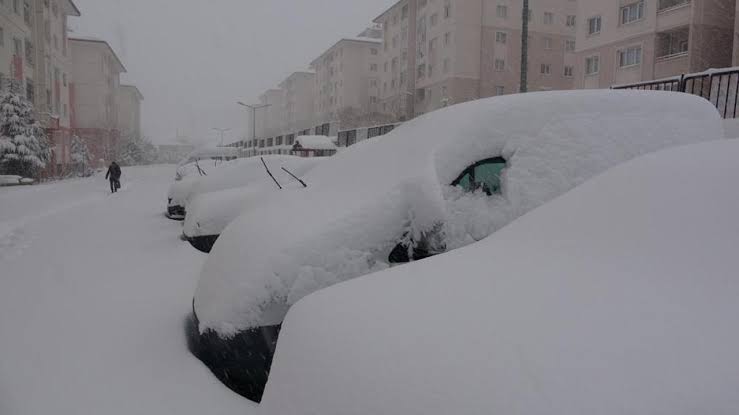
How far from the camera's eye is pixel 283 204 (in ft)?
14.1

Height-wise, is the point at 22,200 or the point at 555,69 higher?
the point at 555,69

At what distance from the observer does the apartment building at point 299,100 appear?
77750 mm

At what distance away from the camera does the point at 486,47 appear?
128 feet

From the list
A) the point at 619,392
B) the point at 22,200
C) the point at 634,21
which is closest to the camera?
the point at 619,392

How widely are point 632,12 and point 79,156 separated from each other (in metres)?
38.5

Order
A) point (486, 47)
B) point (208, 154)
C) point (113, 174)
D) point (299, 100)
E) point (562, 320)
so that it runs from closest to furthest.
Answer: point (562, 320)
point (113, 174)
point (208, 154)
point (486, 47)
point (299, 100)

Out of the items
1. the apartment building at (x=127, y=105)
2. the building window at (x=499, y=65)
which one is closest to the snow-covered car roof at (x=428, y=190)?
the building window at (x=499, y=65)

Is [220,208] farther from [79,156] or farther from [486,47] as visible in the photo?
[79,156]

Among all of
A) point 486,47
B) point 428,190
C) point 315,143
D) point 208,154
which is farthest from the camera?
point 486,47

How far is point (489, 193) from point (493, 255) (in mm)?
1520

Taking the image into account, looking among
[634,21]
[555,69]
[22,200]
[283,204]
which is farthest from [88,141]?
[283,204]

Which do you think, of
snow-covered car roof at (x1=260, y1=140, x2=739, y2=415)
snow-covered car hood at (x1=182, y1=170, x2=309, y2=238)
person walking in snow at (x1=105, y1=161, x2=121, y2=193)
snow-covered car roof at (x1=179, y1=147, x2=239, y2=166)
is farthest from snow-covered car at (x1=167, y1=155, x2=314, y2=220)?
snow-covered car roof at (x1=179, y1=147, x2=239, y2=166)

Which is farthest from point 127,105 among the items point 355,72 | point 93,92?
point 355,72

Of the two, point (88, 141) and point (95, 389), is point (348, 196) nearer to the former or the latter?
point (95, 389)
